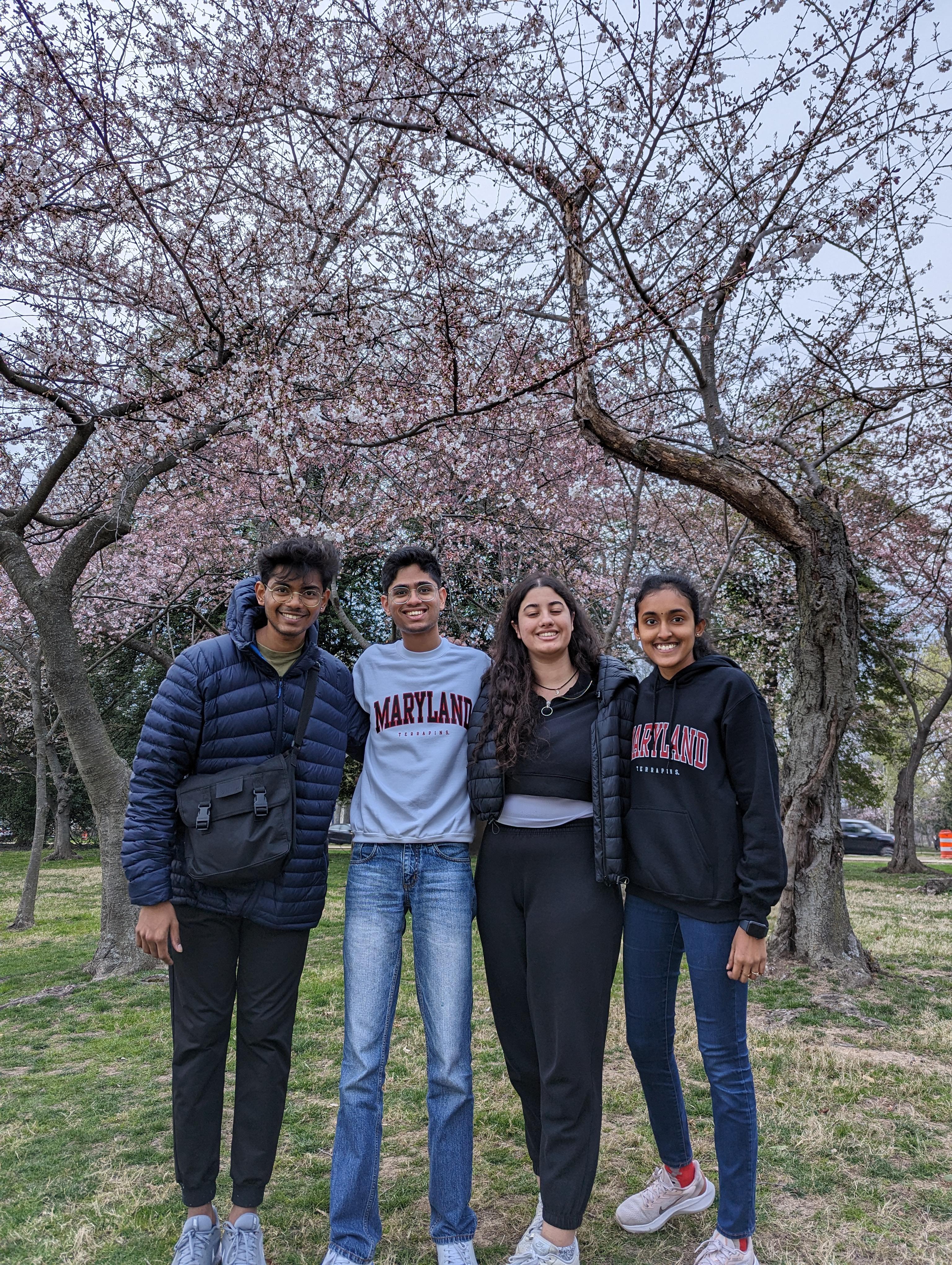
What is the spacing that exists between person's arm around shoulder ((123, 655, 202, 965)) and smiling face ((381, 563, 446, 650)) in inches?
26.3

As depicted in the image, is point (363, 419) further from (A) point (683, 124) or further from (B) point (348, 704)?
(B) point (348, 704)

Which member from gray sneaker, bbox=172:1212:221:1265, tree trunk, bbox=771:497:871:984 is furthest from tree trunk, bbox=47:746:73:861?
gray sneaker, bbox=172:1212:221:1265

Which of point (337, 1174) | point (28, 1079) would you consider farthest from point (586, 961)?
point (28, 1079)

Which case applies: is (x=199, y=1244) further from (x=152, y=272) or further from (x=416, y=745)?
(x=152, y=272)

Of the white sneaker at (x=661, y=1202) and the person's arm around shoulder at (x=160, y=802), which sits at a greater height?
the person's arm around shoulder at (x=160, y=802)

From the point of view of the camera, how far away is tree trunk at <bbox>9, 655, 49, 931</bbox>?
10109mm

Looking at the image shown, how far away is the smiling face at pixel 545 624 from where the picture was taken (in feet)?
8.54

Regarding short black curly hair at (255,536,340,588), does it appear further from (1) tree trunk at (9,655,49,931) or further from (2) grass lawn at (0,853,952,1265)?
(1) tree trunk at (9,655,49,931)

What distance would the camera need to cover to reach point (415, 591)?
2.73 meters

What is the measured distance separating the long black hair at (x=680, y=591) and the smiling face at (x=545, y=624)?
0.75 feet

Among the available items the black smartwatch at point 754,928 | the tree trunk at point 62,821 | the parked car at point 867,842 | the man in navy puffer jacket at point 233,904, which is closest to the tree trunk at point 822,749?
the black smartwatch at point 754,928

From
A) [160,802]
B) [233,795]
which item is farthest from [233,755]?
[160,802]

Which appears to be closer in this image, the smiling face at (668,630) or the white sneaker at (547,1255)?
the white sneaker at (547,1255)

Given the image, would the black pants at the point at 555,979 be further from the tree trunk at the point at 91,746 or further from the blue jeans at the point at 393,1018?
the tree trunk at the point at 91,746
